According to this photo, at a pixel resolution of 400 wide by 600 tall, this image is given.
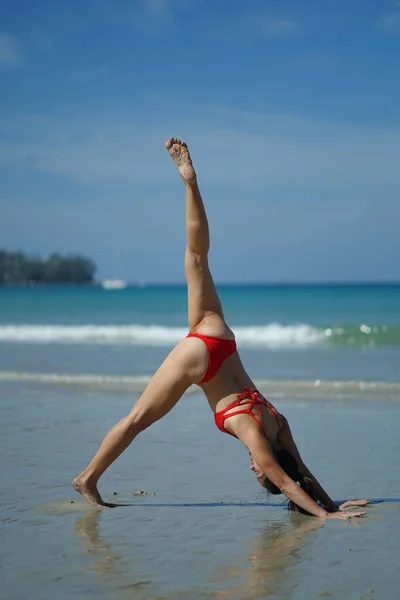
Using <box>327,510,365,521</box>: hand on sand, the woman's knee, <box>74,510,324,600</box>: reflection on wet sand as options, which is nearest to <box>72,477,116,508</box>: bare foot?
<box>74,510,324,600</box>: reflection on wet sand

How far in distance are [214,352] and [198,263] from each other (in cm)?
61

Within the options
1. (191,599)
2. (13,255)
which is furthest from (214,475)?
(13,255)

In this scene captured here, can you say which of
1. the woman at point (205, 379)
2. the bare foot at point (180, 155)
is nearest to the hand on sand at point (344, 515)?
the woman at point (205, 379)

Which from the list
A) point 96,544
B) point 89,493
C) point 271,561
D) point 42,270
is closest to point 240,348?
point 89,493

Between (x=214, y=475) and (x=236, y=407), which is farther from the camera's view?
(x=214, y=475)

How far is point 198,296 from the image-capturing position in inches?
216

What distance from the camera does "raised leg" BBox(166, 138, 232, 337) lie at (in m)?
5.46

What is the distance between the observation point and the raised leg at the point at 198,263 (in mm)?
5465

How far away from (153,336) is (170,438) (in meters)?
20.6

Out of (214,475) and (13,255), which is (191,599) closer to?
(214,475)

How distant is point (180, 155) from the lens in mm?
5570

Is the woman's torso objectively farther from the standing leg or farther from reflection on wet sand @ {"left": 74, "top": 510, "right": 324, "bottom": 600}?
reflection on wet sand @ {"left": 74, "top": 510, "right": 324, "bottom": 600}

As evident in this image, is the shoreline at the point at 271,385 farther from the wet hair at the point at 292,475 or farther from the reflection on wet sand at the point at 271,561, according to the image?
the reflection on wet sand at the point at 271,561

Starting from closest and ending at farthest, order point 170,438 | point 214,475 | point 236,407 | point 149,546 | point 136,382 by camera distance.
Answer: point 149,546, point 236,407, point 214,475, point 170,438, point 136,382
